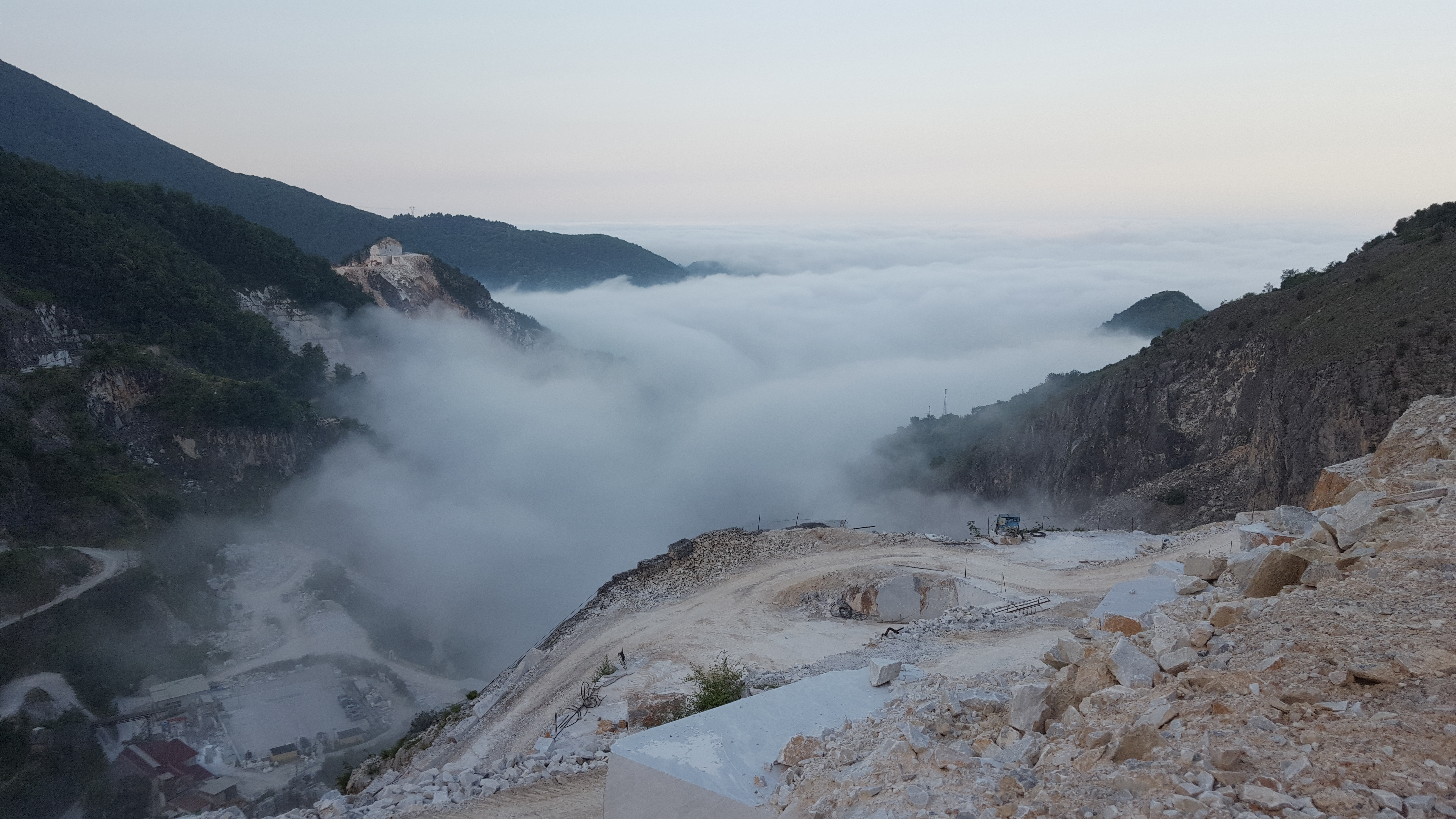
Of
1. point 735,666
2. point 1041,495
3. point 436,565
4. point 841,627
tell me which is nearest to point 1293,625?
point 735,666

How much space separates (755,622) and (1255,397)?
23.1m

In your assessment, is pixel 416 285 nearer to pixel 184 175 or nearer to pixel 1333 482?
pixel 184 175

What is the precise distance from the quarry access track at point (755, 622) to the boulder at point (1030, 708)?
6533 mm

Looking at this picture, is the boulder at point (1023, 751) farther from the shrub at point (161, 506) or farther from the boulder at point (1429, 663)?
the shrub at point (161, 506)

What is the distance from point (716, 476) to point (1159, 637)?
68.5 metres

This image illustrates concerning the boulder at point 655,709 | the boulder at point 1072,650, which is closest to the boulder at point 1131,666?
the boulder at point 1072,650

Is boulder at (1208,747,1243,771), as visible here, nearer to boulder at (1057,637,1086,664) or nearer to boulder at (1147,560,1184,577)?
boulder at (1057,637,1086,664)

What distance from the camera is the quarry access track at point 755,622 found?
16234mm

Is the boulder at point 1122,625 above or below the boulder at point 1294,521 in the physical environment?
below

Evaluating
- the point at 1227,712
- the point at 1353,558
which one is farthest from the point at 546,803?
the point at 1353,558

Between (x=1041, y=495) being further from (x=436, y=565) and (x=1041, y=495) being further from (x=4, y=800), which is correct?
(x=4, y=800)

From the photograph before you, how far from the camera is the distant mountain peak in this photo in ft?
266

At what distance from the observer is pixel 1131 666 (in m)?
6.69

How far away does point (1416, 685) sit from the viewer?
17.0 ft
